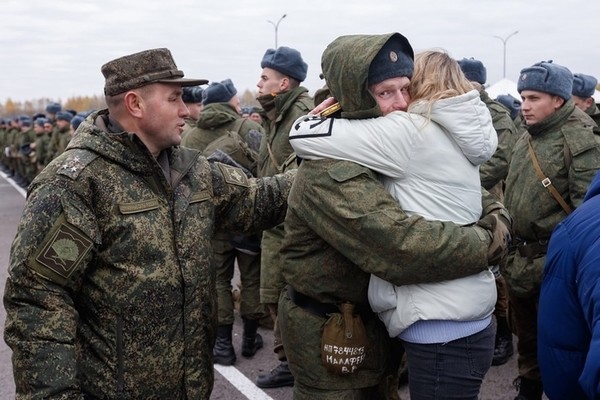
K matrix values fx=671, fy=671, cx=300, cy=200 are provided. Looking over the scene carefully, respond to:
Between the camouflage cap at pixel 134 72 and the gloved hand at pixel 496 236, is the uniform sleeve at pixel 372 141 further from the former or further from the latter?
the camouflage cap at pixel 134 72

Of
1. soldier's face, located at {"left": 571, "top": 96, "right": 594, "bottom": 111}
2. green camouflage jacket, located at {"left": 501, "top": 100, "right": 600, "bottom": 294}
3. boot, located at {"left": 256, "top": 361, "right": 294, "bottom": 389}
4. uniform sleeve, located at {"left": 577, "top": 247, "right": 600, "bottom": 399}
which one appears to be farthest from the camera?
soldier's face, located at {"left": 571, "top": 96, "right": 594, "bottom": 111}

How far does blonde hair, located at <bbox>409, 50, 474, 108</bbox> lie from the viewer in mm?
2535

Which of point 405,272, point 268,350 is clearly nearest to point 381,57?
point 405,272

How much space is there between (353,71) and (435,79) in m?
0.35

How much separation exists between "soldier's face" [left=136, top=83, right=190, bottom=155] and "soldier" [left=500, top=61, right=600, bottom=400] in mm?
2534

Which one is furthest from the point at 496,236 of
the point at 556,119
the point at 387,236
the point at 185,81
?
the point at 556,119

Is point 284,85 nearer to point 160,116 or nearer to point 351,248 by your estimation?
point 160,116

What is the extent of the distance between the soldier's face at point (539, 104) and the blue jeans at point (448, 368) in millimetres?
2223

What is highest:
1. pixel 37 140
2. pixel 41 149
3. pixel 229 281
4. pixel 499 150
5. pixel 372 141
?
pixel 372 141

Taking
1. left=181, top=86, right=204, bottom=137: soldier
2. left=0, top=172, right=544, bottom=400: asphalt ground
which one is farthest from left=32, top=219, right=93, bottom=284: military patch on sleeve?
left=181, top=86, right=204, bottom=137: soldier

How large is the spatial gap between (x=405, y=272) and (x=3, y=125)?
88.4ft

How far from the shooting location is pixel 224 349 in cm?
542

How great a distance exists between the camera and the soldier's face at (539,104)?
4.28m

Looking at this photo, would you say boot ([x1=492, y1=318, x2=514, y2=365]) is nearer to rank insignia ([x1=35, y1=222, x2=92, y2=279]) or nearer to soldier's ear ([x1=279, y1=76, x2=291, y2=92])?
soldier's ear ([x1=279, y1=76, x2=291, y2=92])
